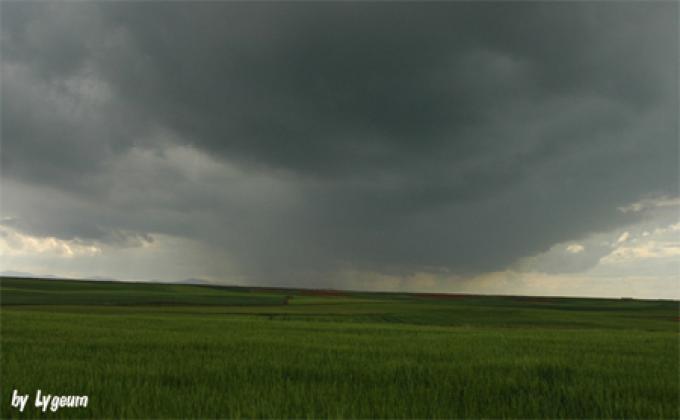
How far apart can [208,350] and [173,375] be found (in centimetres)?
377

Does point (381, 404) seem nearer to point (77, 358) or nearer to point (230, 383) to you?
point (230, 383)

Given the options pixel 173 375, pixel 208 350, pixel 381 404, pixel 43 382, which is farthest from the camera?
pixel 208 350

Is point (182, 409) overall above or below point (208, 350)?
above

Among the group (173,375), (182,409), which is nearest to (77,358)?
(173,375)

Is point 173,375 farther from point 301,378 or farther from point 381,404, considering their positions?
point 381,404

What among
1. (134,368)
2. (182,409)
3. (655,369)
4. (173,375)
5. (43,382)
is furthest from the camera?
(655,369)

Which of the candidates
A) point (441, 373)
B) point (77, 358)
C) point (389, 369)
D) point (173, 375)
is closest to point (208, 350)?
point (77, 358)

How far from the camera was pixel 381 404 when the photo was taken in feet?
18.5

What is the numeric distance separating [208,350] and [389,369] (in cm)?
547

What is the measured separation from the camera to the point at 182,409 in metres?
5.08

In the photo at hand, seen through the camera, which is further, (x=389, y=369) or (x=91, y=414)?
(x=389, y=369)

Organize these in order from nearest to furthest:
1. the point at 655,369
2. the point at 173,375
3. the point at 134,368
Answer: the point at 173,375, the point at 134,368, the point at 655,369

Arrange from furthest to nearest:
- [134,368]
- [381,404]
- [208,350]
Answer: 1. [208,350]
2. [134,368]
3. [381,404]

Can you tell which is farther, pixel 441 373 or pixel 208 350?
A: pixel 208 350
